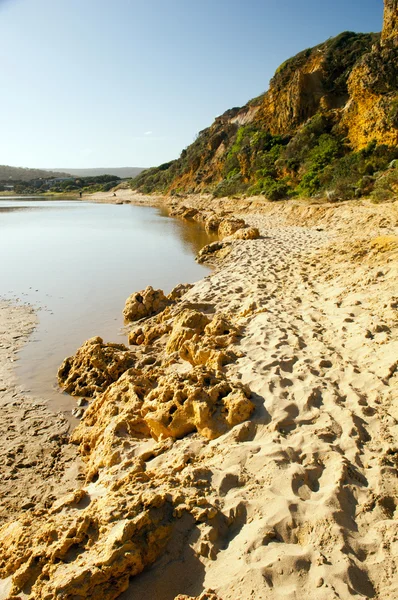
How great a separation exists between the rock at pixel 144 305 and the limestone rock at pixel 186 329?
190cm

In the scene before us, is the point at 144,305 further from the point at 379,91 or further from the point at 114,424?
the point at 379,91

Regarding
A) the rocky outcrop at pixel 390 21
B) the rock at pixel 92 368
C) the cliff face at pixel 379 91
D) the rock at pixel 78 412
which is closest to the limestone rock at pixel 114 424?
the rock at pixel 78 412

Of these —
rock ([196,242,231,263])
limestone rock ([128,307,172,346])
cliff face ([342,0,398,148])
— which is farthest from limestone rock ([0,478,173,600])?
cliff face ([342,0,398,148])

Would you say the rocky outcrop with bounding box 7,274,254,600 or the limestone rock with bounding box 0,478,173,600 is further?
the rocky outcrop with bounding box 7,274,254,600

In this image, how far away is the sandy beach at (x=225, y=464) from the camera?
1.94 m

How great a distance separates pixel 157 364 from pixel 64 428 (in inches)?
55.4

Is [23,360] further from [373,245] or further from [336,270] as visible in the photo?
[373,245]

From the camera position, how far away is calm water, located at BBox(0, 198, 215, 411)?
6.27 meters

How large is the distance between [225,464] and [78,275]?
10.1 meters

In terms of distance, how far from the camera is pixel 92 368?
5121 millimetres

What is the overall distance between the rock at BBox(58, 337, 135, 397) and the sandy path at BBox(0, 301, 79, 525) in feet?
1.56

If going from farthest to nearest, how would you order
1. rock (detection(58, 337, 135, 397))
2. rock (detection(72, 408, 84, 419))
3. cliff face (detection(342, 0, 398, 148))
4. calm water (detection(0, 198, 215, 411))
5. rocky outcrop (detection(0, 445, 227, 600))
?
cliff face (detection(342, 0, 398, 148)) → calm water (detection(0, 198, 215, 411)) → rock (detection(58, 337, 135, 397)) → rock (detection(72, 408, 84, 419)) → rocky outcrop (detection(0, 445, 227, 600))

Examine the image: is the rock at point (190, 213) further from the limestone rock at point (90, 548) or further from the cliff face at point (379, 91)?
the limestone rock at point (90, 548)

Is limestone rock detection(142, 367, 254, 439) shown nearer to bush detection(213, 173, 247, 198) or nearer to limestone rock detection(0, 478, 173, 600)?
limestone rock detection(0, 478, 173, 600)
